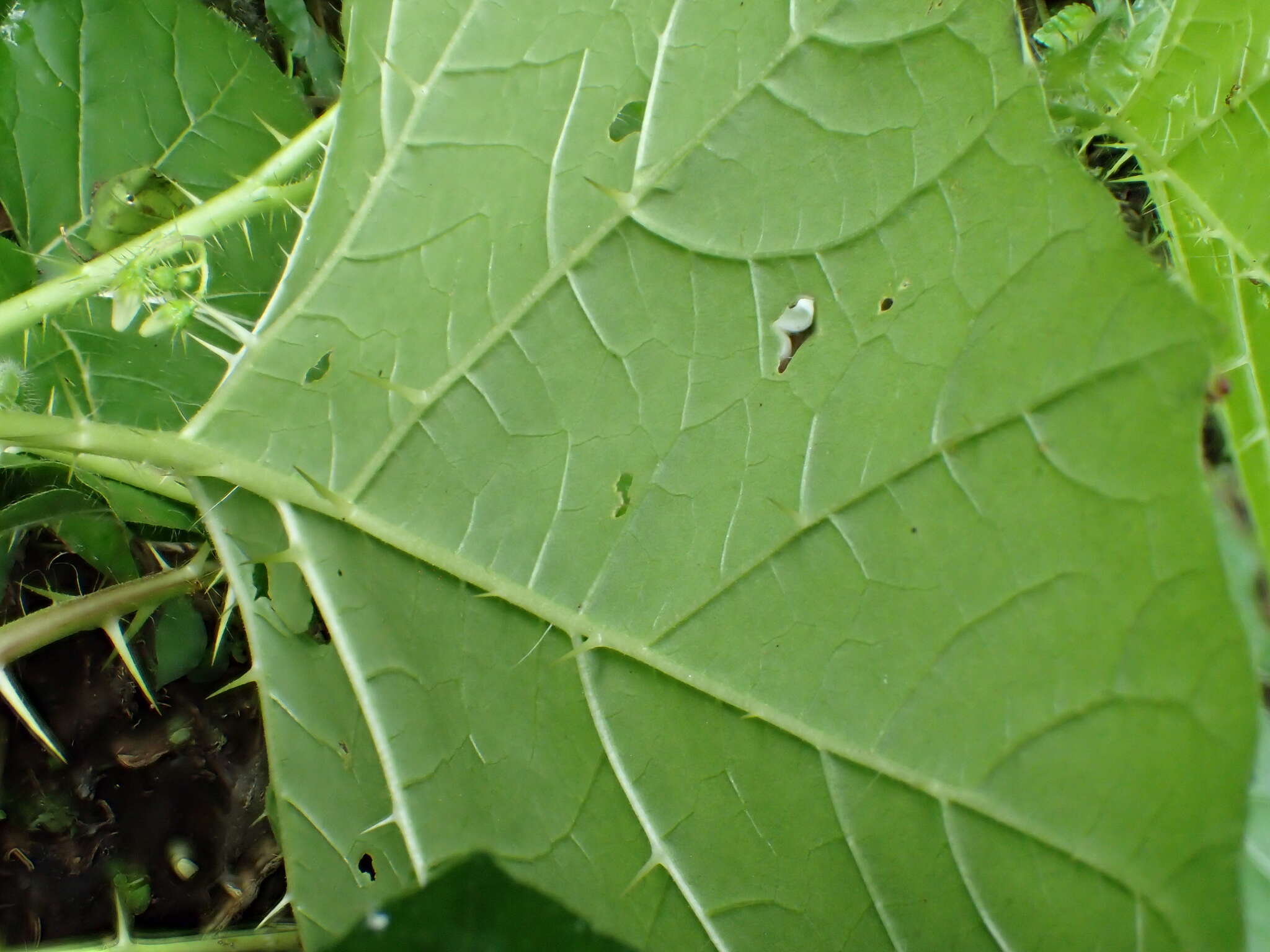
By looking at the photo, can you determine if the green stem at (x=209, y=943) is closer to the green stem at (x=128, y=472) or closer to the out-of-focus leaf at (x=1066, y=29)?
the green stem at (x=128, y=472)

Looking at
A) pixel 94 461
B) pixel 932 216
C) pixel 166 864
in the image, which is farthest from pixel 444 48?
pixel 166 864

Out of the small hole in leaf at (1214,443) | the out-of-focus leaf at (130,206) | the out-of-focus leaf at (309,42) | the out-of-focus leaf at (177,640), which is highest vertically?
the out-of-focus leaf at (309,42)

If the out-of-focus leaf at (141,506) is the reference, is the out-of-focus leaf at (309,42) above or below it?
above

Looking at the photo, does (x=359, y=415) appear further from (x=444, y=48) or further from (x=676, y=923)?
(x=676, y=923)

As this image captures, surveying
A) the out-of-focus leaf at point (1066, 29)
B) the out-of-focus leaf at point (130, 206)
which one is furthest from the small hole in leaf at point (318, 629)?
the out-of-focus leaf at point (1066, 29)

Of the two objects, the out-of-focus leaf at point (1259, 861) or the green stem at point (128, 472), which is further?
the green stem at point (128, 472)

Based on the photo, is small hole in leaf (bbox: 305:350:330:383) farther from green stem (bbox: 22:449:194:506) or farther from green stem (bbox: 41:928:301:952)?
green stem (bbox: 41:928:301:952)

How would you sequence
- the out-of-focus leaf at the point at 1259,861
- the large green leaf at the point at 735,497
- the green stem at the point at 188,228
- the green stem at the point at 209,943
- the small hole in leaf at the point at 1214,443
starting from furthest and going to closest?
1. the green stem at the point at 209,943
2. the green stem at the point at 188,228
3. the small hole in leaf at the point at 1214,443
4. the out-of-focus leaf at the point at 1259,861
5. the large green leaf at the point at 735,497

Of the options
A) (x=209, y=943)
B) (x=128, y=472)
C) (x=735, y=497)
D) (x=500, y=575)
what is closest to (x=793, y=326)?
(x=735, y=497)

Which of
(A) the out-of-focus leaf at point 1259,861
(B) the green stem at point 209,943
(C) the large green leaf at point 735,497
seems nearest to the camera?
(C) the large green leaf at point 735,497
